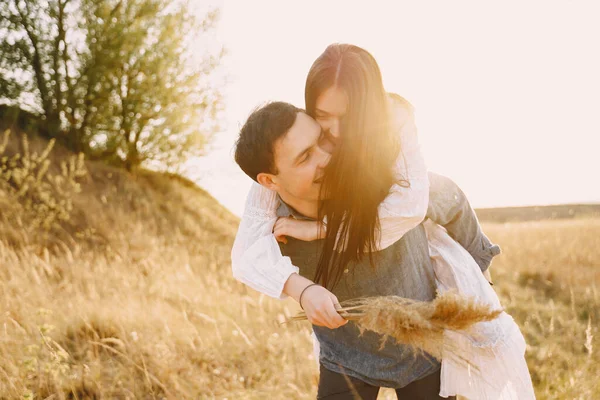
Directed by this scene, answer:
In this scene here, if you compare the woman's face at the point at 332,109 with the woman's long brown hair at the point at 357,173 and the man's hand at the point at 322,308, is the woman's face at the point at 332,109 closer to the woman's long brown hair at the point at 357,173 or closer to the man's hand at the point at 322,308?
the woman's long brown hair at the point at 357,173

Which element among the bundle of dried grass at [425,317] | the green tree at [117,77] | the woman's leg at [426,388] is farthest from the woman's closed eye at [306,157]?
the green tree at [117,77]

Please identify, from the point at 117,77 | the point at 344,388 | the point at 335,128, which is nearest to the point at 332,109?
the point at 335,128

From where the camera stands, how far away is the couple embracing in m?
1.93

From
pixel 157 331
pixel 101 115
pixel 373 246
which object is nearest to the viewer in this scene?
pixel 373 246

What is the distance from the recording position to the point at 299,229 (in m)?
2.05

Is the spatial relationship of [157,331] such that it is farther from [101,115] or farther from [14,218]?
[101,115]

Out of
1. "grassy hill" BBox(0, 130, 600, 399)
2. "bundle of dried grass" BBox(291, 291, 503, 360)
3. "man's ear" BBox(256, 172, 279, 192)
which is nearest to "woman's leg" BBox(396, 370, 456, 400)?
"bundle of dried grass" BBox(291, 291, 503, 360)

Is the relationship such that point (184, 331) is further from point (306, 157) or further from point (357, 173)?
point (357, 173)

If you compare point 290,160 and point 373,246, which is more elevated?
point 290,160

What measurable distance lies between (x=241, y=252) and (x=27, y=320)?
8.87 ft

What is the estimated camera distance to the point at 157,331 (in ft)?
13.9

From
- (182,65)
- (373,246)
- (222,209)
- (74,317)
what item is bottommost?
(222,209)

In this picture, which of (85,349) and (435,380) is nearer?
(435,380)

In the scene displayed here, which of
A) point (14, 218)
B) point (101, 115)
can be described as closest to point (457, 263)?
point (14, 218)
